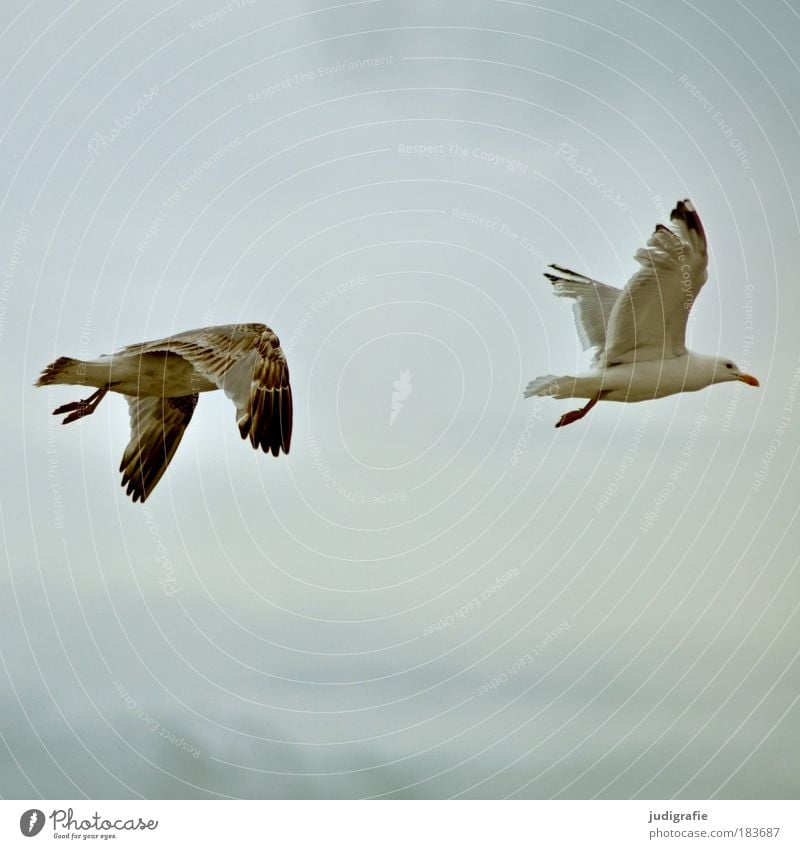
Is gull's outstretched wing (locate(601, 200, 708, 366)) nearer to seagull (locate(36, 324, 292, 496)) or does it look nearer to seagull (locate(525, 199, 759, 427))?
seagull (locate(525, 199, 759, 427))

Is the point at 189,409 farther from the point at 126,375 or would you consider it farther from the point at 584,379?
the point at 584,379

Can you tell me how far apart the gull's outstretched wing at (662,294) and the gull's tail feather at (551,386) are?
1.53 feet

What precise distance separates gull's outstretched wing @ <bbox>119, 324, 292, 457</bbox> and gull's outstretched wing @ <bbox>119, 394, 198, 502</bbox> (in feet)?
4.87

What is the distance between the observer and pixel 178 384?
11.5m

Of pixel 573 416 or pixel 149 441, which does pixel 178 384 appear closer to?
pixel 149 441

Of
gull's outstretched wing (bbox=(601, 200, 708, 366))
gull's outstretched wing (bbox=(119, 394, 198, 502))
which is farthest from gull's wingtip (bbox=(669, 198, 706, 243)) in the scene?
gull's outstretched wing (bbox=(119, 394, 198, 502))

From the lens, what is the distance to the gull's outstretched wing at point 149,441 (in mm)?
11812

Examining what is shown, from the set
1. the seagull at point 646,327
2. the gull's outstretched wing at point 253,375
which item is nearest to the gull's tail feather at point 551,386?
the seagull at point 646,327

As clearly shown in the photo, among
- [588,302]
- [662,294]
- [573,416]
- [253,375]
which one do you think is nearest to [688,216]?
[662,294]

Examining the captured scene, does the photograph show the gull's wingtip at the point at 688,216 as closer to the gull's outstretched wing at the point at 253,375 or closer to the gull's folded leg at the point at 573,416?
the gull's folded leg at the point at 573,416
